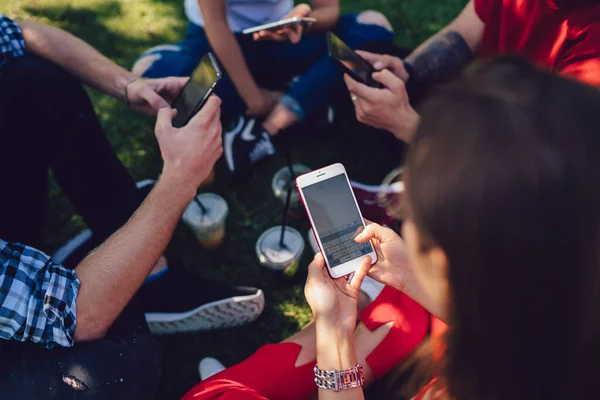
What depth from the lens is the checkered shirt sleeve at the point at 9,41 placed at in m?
1.88

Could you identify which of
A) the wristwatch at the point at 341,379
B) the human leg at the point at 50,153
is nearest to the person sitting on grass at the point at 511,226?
the wristwatch at the point at 341,379

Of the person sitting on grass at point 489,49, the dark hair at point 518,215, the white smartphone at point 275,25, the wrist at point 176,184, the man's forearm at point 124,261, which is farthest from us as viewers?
the white smartphone at point 275,25

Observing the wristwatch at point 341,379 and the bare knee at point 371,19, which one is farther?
the bare knee at point 371,19

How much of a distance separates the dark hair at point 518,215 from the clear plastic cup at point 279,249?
142 centimetres

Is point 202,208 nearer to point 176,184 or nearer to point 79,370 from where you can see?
point 176,184

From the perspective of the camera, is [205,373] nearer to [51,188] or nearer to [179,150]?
[179,150]

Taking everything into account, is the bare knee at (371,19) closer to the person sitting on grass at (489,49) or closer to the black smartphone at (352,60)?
the person sitting on grass at (489,49)

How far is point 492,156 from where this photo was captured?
761 mm

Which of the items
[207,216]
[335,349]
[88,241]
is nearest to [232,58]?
[207,216]

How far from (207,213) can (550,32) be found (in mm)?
1652

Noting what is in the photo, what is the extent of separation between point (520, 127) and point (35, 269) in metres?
1.34

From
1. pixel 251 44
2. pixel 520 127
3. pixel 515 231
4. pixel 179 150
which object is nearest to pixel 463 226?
pixel 515 231

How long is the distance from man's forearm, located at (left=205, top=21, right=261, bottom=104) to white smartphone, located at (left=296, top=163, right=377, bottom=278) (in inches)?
44.7

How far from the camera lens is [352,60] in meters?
2.10
